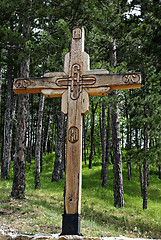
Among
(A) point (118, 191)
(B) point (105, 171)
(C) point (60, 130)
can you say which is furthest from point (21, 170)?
(B) point (105, 171)

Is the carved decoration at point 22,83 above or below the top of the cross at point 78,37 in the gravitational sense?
below

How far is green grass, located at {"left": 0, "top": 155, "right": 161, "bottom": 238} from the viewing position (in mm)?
6812

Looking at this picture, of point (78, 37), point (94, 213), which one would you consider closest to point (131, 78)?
point (78, 37)

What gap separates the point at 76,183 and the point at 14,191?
616cm

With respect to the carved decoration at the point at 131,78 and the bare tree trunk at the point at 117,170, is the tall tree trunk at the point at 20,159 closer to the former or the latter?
the bare tree trunk at the point at 117,170

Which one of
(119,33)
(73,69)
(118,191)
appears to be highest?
(119,33)

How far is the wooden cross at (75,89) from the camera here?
3.86 meters

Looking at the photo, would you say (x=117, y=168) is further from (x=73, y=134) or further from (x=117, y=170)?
(x=73, y=134)

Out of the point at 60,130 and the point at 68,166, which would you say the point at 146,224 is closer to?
the point at 68,166

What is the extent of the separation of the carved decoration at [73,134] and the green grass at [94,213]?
3087mm

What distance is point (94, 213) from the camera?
32.8 feet

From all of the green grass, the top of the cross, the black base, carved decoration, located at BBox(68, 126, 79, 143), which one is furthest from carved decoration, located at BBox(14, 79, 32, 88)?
the green grass

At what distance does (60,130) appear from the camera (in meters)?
16.4

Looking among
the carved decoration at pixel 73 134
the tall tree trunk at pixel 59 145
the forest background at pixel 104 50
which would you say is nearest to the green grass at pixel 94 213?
the forest background at pixel 104 50
